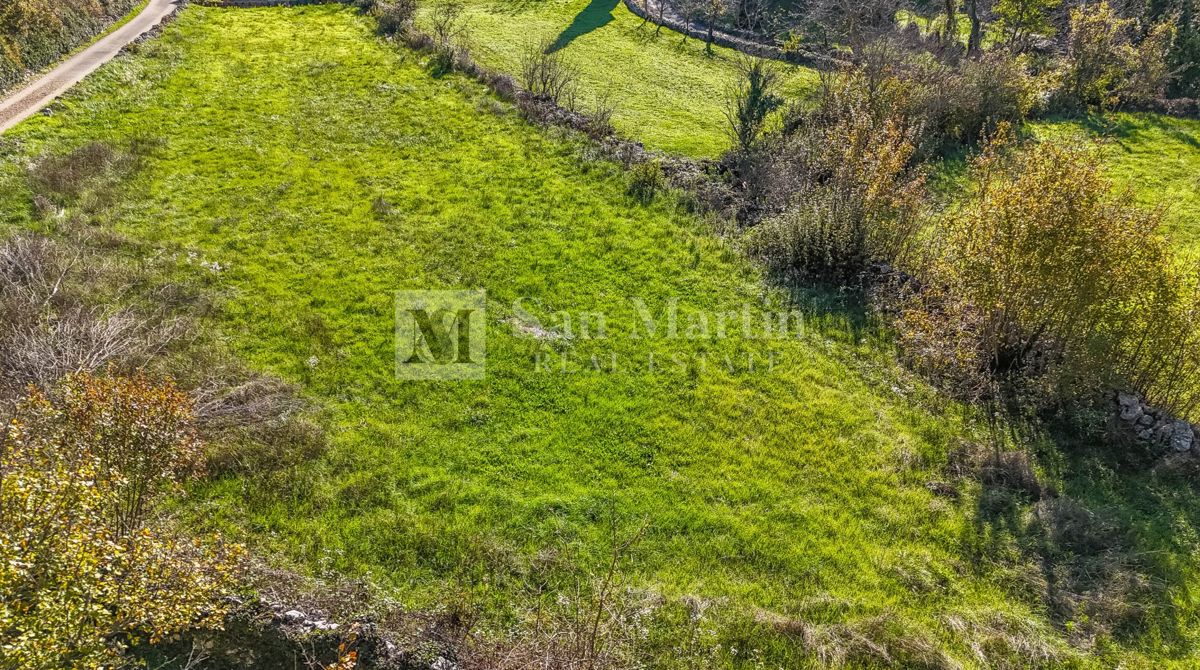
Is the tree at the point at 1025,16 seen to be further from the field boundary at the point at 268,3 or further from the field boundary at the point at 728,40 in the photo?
the field boundary at the point at 268,3

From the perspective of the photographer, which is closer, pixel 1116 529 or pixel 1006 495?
pixel 1116 529

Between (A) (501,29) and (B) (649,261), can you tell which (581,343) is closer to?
(B) (649,261)

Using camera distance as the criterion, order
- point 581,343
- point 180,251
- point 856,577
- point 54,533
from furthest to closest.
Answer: point 180,251, point 581,343, point 856,577, point 54,533

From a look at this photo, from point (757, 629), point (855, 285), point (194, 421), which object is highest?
point (855, 285)

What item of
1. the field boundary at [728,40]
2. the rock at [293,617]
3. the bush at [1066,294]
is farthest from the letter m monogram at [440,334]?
the field boundary at [728,40]

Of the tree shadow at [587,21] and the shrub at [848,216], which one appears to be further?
the tree shadow at [587,21]

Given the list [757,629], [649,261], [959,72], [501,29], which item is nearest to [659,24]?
[501,29]
